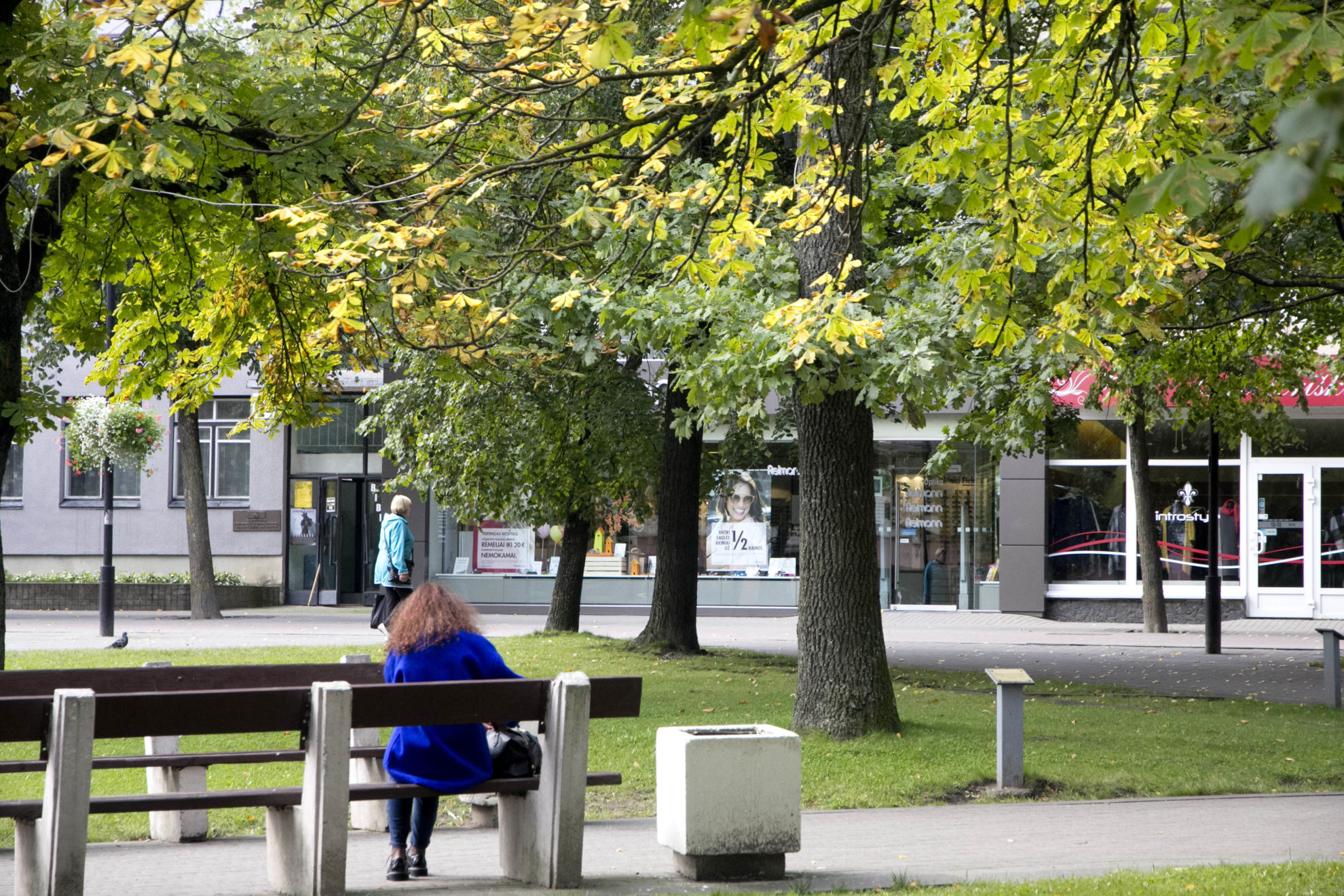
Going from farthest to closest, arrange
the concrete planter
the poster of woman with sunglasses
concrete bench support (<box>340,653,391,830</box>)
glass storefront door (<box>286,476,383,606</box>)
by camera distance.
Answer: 1. glass storefront door (<box>286,476,383,606</box>)
2. the poster of woman with sunglasses
3. the concrete planter
4. concrete bench support (<box>340,653,391,830</box>)

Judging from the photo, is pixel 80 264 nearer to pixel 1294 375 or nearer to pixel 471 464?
pixel 471 464

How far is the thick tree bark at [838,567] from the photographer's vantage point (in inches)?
390

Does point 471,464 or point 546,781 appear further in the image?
point 471,464

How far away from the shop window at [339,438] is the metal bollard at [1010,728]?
80.5 ft

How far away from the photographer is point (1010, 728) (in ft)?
27.6

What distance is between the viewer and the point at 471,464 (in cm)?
1728

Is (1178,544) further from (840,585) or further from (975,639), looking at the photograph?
(840,585)

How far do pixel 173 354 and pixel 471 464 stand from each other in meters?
4.75

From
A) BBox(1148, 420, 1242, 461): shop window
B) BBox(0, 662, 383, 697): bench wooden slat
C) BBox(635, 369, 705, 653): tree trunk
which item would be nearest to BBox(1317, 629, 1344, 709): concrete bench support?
BBox(635, 369, 705, 653): tree trunk

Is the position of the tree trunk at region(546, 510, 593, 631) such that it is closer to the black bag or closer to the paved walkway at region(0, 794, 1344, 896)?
the paved walkway at region(0, 794, 1344, 896)

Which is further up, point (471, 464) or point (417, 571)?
point (471, 464)

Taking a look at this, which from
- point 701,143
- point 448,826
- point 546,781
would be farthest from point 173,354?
point 546,781

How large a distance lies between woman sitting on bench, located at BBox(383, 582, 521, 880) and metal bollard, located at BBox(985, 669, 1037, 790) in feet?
12.3

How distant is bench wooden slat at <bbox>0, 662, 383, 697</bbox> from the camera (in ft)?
19.9
